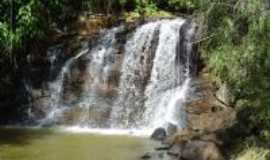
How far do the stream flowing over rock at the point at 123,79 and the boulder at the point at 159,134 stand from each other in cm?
132

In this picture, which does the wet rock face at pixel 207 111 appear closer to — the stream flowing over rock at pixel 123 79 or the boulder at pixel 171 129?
the boulder at pixel 171 129

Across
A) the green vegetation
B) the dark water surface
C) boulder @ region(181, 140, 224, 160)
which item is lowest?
the dark water surface

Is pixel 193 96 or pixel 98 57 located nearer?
pixel 193 96

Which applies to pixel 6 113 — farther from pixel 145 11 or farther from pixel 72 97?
pixel 145 11

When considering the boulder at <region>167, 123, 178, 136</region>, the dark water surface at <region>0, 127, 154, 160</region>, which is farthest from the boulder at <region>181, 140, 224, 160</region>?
the boulder at <region>167, 123, 178, 136</region>

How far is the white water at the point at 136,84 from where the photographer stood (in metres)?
15.9

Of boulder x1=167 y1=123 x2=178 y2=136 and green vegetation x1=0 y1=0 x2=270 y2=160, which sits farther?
boulder x1=167 y1=123 x2=178 y2=136

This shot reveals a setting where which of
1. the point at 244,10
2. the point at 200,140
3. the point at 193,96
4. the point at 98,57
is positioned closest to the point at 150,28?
Result: the point at 98,57

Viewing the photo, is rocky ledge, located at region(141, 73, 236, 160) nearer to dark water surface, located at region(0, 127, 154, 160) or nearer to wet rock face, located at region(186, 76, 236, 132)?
wet rock face, located at region(186, 76, 236, 132)

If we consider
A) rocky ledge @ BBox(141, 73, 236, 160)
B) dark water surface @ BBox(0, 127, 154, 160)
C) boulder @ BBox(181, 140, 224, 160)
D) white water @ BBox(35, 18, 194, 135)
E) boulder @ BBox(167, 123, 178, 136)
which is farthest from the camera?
white water @ BBox(35, 18, 194, 135)

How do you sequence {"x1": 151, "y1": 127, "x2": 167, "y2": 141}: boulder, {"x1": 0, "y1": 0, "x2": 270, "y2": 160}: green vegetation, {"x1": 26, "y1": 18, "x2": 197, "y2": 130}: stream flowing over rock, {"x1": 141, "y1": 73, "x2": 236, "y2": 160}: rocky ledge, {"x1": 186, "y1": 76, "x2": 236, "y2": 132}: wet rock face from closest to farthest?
{"x1": 0, "y1": 0, "x2": 270, "y2": 160}: green vegetation
{"x1": 141, "y1": 73, "x2": 236, "y2": 160}: rocky ledge
{"x1": 186, "y1": 76, "x2": 236, "y2": 132}: wet rock face
{"x1": 151, "y1": 127, "x2": 167, "y2": 141}: boulder
{"x1": 26, "y1": 18, "x2": 197, "y2": 130}: stream flowing over rock

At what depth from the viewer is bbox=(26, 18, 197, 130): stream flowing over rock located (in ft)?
52.7

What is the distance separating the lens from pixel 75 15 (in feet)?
59.3

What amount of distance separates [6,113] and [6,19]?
2.70 metres
